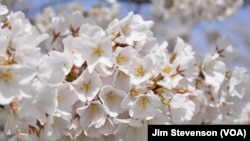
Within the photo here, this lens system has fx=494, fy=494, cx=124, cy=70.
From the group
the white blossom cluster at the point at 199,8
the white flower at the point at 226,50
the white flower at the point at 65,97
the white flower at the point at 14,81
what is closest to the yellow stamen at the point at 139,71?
the white flower at the point at 65,97

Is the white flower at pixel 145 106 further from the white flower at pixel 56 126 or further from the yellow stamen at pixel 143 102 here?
the white flower at pixel 56 126

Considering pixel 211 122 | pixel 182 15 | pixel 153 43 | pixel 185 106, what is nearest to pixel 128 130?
pixel 185 106

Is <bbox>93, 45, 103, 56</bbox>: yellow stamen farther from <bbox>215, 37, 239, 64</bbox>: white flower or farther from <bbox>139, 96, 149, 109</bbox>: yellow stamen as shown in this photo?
<bbox>215, 37, 239, 64</bbox>: white flower

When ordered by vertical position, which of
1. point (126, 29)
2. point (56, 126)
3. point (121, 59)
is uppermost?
point (126, 29)

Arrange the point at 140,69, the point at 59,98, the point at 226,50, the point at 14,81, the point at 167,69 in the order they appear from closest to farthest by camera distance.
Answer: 1. the point at 14,81
2. the point at 59,98
3. the point at 140,69
4. the point at 167,69
5. the point at 226,50

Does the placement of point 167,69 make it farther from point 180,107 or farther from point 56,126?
point 56,126

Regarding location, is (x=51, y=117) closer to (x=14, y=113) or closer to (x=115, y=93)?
(x=14, y=113)

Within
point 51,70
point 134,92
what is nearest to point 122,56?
point 134,92
